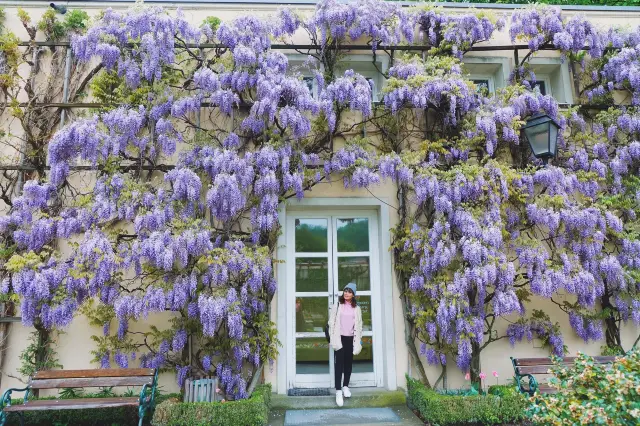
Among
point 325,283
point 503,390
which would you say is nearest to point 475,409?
point 503,390

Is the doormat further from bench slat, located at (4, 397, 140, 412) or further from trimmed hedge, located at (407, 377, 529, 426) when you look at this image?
bench slat, located at (4, 397, 140, 412)

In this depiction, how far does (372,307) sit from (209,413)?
7.34 feet

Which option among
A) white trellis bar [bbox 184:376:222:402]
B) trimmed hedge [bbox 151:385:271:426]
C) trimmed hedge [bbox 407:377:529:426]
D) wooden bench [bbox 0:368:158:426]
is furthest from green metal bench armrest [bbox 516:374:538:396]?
wooden bench [bbox 0:368:158:426]

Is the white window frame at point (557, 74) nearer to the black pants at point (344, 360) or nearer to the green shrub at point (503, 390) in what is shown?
the green shrub at point (503, 390)

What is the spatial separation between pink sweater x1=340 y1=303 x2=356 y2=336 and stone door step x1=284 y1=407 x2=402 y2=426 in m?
0.78

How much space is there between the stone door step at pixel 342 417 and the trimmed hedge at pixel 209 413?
1.23 ft

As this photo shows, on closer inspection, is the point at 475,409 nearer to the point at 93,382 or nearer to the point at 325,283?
the point at 325,283

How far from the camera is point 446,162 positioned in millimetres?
5672

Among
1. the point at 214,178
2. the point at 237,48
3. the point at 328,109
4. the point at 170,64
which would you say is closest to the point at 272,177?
the point at 214,178

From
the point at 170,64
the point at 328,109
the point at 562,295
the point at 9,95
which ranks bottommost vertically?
the point at 562,295

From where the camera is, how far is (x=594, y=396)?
297cm

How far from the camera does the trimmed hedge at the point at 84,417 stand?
4578mm

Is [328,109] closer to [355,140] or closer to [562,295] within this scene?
[355,140]

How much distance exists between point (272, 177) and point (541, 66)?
4.17m
